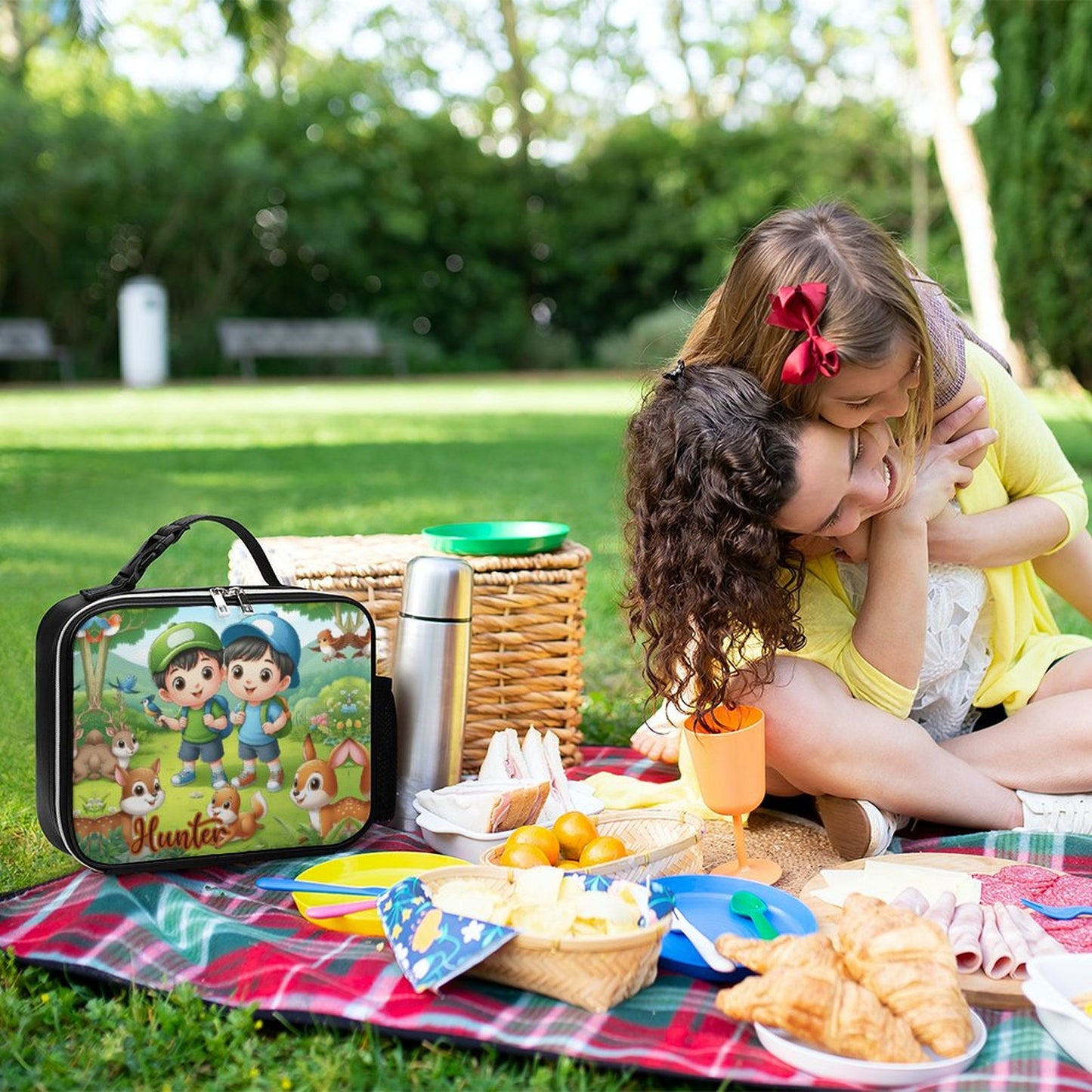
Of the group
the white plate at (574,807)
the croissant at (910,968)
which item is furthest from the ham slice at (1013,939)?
the white plate at (574,807)

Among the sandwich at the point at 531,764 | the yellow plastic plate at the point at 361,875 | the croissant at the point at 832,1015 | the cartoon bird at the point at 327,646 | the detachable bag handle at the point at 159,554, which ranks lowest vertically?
the yellow plastic plate at the point at 361,875

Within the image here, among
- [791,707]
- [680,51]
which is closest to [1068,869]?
[791,707]

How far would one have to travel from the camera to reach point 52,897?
1.92 metres

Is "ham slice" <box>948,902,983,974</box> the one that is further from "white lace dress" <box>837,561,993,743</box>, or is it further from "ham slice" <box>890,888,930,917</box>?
"white lace dress" <box>837,561,993,743</box>

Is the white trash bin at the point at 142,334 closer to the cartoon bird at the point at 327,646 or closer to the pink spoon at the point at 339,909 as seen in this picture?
the cartoon bird at the point at 327,646

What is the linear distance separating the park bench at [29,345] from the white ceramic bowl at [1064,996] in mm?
14664

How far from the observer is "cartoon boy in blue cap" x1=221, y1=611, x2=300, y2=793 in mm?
2041

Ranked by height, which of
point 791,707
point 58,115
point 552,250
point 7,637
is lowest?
point 7,637

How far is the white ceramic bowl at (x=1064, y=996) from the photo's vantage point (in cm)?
146

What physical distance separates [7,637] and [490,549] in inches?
61.5

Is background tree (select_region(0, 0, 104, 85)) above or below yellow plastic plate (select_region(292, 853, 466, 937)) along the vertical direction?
above

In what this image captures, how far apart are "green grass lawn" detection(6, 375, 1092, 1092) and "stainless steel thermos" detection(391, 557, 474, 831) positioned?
33cm

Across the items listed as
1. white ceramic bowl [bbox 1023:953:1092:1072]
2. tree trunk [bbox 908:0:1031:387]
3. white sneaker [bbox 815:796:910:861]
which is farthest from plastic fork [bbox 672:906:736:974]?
tree trunk [bbox 908:0:1031:387]

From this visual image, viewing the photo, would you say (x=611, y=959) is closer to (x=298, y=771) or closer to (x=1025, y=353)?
(x=298, y=771)
